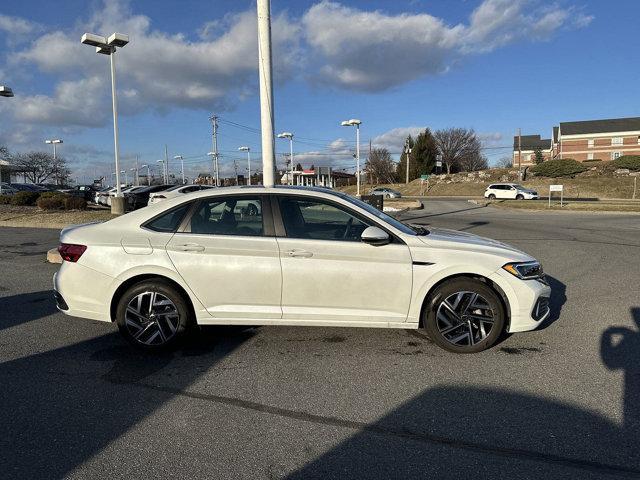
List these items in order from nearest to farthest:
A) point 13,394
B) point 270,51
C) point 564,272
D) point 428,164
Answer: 1. point 13,394
2. point 564,272
3. point 270,51
4. point 428,164

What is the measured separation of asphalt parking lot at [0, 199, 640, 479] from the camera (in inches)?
108

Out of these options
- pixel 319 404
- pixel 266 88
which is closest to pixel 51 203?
pixel 266 88

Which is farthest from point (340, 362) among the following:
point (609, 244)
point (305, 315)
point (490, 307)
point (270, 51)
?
point (609, 244)

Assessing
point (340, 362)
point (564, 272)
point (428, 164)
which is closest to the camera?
point (340, 362)

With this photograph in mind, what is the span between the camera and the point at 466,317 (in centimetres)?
429

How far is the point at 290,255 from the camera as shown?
14.0ft

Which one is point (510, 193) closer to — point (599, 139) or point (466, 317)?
point (466, 317)

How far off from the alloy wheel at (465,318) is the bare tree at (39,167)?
7690 centimetres

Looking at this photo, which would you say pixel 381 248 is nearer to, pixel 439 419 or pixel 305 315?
pixel 305 315

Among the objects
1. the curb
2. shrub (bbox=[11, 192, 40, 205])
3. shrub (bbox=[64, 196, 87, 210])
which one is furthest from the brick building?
the curb

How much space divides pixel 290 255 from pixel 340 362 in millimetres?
1095

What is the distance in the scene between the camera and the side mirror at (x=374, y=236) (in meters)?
4.18

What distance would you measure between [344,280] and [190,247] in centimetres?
150

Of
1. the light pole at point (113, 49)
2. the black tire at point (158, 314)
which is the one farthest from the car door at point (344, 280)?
the light pole at point (113, 49)
